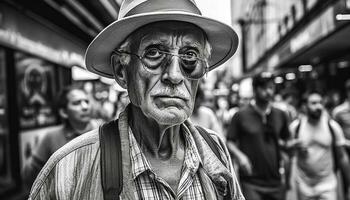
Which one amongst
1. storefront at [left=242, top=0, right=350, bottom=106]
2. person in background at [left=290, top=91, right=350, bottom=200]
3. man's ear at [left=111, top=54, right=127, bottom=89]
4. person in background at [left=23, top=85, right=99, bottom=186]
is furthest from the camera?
storefront at [left=242, top=0, right=350, bottom=106]

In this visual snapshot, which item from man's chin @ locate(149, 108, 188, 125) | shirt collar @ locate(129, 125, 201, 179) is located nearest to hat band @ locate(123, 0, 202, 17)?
man's chin @ locate(149, 108, 188, 125)

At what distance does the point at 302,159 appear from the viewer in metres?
5.83

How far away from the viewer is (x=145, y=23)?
1707mm

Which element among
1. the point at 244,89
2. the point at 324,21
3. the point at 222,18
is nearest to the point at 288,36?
the point at 324,21

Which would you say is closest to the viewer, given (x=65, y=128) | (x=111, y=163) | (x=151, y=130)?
(x=111, y=163)

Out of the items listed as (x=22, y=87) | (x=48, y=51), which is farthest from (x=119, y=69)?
(x=48, y=51)

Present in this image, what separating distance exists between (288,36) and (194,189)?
1736 centimetres

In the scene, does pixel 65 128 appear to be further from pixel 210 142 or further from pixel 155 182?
pixel 155 182

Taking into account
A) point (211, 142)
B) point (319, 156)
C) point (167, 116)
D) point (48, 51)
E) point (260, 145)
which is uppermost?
point (48, 51)

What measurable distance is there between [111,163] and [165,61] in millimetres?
421

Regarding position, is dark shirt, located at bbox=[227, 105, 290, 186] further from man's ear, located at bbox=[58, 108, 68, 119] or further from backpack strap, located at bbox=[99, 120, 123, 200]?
backpack strap, located at bbox=[99, 120, 123, 200]

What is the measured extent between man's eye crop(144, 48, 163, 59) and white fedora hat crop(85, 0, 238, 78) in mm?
104

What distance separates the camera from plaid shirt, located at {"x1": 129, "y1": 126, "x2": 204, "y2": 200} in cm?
168

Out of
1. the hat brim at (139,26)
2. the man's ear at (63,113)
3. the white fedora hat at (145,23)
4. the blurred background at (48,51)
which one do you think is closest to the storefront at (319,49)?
the blurred background at (48,51)
